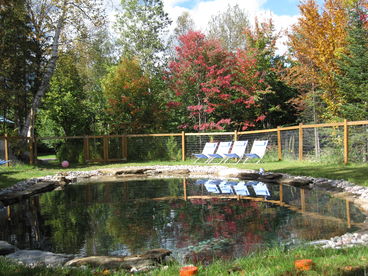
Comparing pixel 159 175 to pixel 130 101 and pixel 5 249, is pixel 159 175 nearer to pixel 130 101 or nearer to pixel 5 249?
pixel 130 101

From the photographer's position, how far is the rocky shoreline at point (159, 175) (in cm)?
298

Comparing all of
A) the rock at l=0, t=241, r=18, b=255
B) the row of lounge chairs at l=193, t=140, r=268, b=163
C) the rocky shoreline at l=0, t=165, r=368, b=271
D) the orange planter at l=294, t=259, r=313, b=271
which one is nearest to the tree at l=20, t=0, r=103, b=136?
the rocky shoreline at l=0, t=165, r=368, b=271

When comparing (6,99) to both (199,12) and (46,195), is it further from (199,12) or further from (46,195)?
(199,12)

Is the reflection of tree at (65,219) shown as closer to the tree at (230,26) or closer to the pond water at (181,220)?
the pond water at (181,220)

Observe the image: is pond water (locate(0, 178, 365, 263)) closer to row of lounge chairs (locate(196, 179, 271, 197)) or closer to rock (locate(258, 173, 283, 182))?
row of lounge chairs (locate(196, 179, 271, 197))

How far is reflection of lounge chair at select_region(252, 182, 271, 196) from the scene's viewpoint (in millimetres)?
6758

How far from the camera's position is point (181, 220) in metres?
4.83

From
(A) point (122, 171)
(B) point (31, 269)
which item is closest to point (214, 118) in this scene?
(A) point (122, 171)

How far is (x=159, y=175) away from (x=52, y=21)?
7652mm

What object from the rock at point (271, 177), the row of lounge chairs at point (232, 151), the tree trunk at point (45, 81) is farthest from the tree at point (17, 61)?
the rock at point (271, 177)

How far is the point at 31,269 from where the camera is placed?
242 cm

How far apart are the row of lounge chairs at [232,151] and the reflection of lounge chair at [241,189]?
2887 millimetres

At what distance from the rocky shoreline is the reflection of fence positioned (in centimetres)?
240

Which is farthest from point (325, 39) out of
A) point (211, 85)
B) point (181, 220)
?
point (181, 220)
